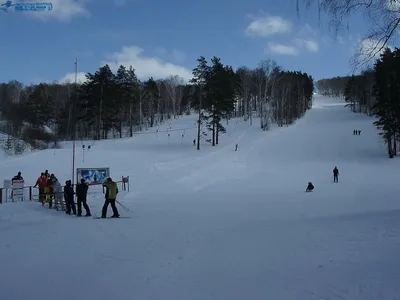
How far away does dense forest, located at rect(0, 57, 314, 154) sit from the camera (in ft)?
150

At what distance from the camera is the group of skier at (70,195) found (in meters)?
13.3

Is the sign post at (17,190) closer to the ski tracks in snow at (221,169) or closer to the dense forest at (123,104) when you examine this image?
the ski tracks in snow at (221,169)

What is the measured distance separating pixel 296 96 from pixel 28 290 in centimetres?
9141

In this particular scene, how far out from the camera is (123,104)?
6322 centimetres

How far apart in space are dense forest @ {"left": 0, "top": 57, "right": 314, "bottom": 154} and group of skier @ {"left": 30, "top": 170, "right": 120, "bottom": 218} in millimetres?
27344

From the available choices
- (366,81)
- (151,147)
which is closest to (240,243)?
(151,147)

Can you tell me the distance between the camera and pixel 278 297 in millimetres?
5395

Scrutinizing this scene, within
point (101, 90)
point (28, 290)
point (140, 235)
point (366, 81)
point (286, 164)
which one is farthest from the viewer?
point (366, 81)

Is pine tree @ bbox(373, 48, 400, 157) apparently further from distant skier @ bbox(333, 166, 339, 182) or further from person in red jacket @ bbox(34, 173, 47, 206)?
person in red jacket @ bbox(34, 173, 47, 206)

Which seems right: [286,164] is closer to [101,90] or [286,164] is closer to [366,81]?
[101,90]

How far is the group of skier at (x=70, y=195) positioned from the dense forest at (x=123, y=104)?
27.3 metres

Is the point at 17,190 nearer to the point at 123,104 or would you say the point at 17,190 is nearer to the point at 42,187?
the point at 42,187

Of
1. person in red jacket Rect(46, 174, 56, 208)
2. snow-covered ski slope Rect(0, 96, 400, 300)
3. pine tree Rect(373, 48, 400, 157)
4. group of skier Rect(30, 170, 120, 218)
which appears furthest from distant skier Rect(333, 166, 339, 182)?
person in red jacket Rect(46, 174, 56, 208)

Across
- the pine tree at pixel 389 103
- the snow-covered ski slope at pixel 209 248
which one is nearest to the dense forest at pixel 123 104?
the pine tree at pixel 389 103
